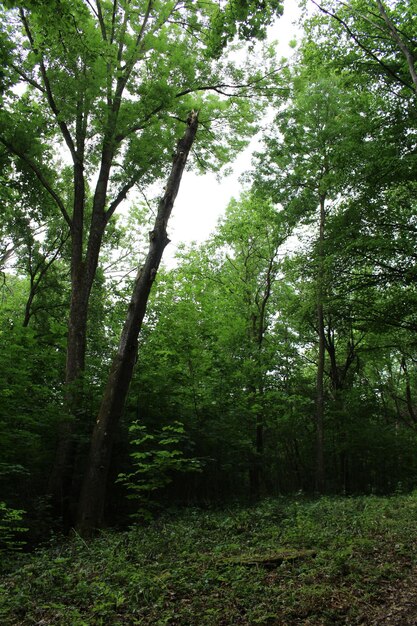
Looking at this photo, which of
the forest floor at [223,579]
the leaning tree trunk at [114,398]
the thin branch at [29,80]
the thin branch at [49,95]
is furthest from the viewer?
the thin branch at [29,80]

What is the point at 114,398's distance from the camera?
7684 mm

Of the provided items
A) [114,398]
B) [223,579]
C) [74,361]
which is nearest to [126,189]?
[74,361]

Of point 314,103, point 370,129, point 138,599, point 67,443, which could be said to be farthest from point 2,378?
point 314,103

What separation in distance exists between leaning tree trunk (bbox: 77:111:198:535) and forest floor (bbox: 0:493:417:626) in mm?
841

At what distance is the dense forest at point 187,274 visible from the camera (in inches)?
297

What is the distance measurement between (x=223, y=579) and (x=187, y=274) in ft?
51.8

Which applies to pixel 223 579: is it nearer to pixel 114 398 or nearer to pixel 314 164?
pixel 114 398

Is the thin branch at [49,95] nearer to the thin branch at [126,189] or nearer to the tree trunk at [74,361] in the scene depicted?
the tree trunk at [74,361]

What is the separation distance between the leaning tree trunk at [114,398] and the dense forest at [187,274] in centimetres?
4

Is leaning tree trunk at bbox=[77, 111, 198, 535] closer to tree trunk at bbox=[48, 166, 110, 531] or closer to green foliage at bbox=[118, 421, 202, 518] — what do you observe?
green foliage at bbox=[118, 421, 202, 518]

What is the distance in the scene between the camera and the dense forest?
7.54 meters

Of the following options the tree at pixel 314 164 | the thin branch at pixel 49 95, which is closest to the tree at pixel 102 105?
the thin branch at pixel 49 95

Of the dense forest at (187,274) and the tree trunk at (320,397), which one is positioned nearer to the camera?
the dense forest at (187,274)

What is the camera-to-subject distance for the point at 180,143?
9.47 m
